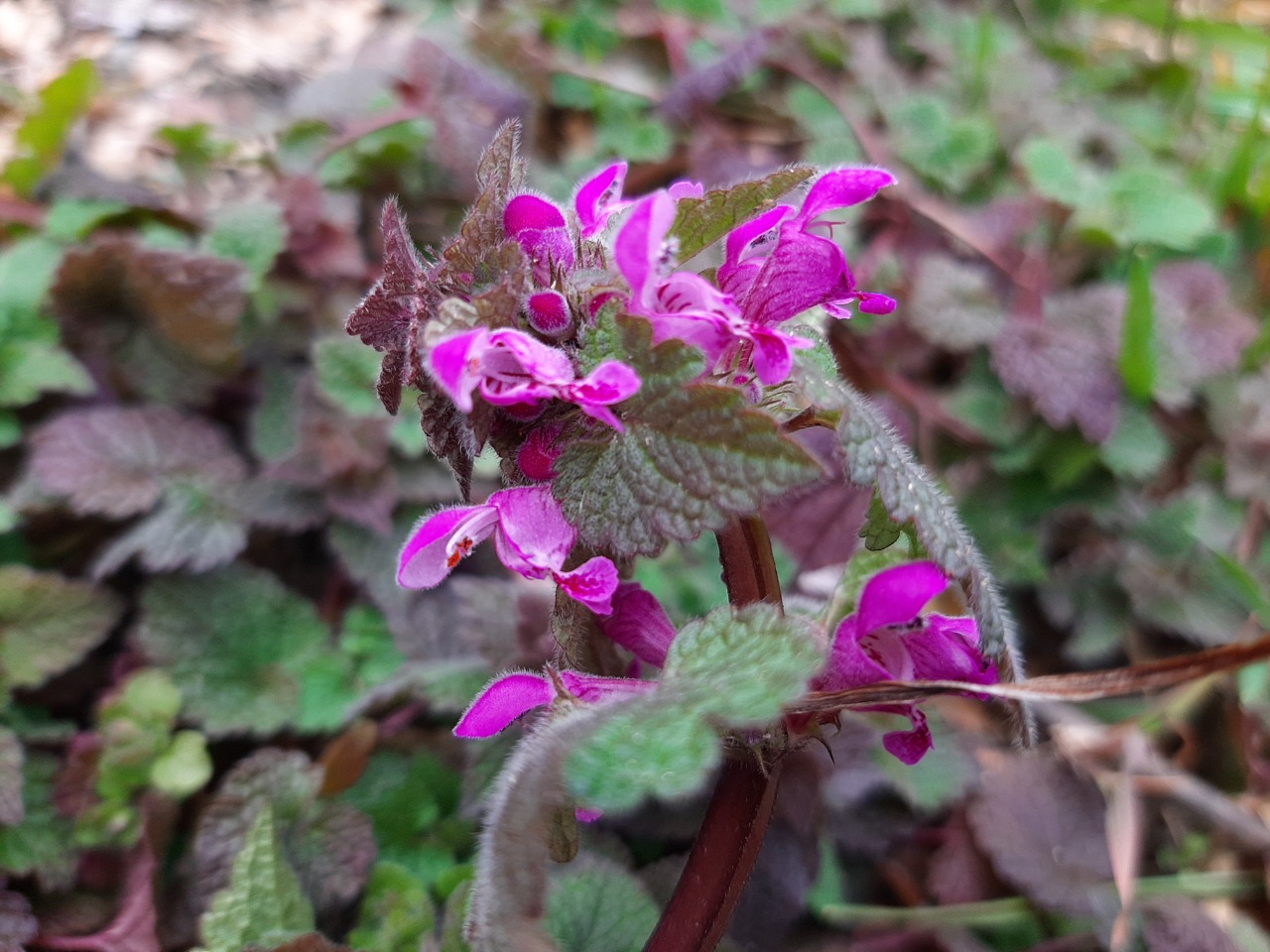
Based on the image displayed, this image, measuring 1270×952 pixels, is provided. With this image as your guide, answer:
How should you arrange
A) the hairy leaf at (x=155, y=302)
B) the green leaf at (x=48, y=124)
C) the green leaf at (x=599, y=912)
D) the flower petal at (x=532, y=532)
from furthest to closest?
the green leaf at (x=48, y=124) → the hairy leaf at (x=155, y=302) → the green leaf at (x=599, y=912) → the flower petal at (x=532, y=532)

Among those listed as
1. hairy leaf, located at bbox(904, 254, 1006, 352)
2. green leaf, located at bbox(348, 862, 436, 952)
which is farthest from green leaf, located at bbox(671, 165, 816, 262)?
hairy leaf, located at bbox(904, 254, 1006, 352)

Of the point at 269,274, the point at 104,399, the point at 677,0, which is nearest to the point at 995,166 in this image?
the point at 677,0

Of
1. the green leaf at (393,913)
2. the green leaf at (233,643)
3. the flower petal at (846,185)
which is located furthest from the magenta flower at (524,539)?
the green leaf at (233,643)

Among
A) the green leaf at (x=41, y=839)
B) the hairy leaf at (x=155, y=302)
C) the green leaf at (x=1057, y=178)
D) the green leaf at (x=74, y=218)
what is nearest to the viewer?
the green leaf at (x=41, y=839)

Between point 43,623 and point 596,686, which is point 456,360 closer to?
point 596,686

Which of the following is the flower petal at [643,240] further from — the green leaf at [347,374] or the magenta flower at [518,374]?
the green leaf at [347,374]

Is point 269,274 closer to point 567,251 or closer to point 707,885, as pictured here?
point 567,251

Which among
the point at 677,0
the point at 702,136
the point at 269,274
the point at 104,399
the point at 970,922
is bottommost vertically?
the point at 970,922
